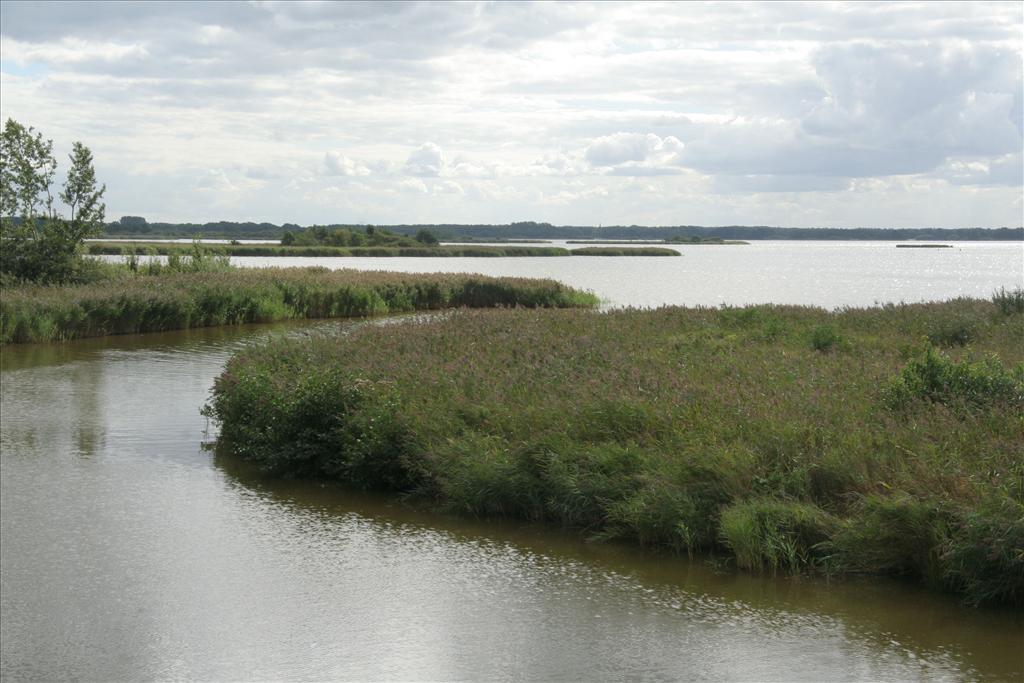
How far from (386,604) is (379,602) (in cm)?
8

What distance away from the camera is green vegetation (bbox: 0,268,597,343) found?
27.7 m

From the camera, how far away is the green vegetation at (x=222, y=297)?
27.7 m

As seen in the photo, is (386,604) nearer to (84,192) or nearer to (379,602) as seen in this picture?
(379,602)

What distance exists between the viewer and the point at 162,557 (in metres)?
9.02

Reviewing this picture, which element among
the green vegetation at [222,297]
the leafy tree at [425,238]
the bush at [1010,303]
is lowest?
the green vegetation at [222,297]

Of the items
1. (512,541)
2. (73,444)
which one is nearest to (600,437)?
(512,541)

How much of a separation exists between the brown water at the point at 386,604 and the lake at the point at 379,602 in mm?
22

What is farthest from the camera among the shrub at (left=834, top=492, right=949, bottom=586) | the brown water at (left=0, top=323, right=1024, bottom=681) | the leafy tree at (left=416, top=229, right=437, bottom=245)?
the leafy tree at (left=416, top=229, right=437, bottom=245)

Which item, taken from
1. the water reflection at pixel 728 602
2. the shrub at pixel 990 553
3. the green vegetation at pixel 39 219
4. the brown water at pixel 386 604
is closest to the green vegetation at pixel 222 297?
the green vegetation at pixel 39 219

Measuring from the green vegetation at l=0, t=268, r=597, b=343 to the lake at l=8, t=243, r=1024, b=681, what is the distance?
16657 millimetres

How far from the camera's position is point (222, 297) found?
34.4 m

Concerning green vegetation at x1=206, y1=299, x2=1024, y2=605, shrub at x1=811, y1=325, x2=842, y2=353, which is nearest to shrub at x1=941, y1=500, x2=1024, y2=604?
green vegetation at x1=206, y1=299, x2=1024, y2=605

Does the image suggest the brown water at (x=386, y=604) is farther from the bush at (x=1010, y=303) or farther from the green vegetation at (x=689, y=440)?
the bush at (x=1010, y=303)

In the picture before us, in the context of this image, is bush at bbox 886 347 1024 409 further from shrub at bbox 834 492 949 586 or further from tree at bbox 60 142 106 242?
tree at bbox 60 142 106 242
